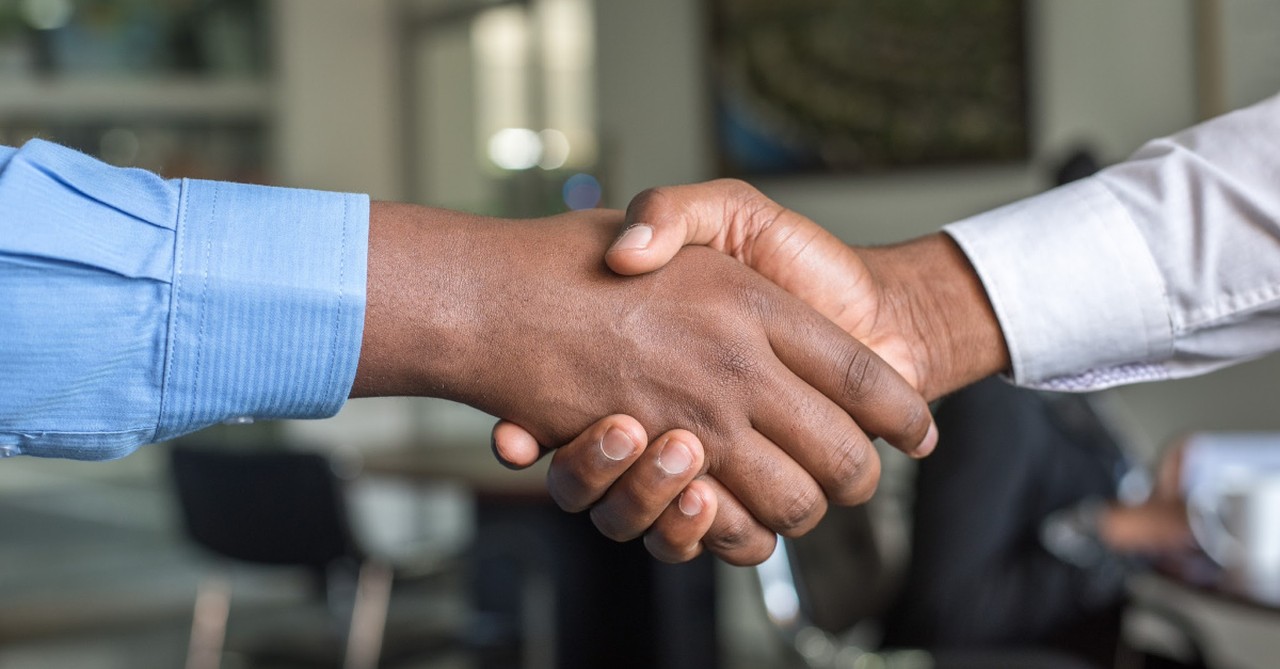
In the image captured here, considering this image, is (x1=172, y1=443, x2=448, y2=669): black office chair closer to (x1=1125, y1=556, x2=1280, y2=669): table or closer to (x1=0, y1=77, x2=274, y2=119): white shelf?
(x1=1125, y1=556, x2=1280, y2=669): table

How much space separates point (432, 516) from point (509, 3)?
103 inches

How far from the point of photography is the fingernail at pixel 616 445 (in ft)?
3.95

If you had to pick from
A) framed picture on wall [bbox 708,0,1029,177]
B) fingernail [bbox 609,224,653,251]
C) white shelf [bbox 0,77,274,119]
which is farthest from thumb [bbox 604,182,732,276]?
white shelf [bbox 0,77,274,119]

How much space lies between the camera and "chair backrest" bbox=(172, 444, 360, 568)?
3.21 m

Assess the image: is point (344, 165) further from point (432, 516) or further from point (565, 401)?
point (565, 401)

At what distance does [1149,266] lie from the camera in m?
1.30

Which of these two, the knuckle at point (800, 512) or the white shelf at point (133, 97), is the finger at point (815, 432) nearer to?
the knuckle at point (800, 512)

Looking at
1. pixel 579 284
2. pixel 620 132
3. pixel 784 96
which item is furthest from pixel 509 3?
pixel 579 284

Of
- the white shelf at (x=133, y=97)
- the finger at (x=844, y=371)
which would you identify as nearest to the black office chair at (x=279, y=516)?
the finger at (x=844, y=371)

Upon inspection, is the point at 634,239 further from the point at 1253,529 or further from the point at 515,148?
the point at 515,148

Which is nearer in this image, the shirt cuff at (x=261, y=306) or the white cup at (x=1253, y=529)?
the shirt cuff at (x=261, y=306)

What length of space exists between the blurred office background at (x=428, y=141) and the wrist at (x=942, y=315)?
201 cm

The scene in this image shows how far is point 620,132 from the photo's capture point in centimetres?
491

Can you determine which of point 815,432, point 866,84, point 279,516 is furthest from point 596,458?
point 866,84
